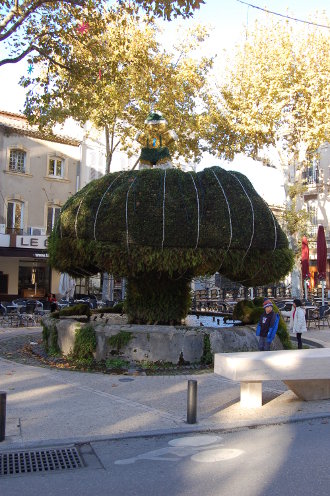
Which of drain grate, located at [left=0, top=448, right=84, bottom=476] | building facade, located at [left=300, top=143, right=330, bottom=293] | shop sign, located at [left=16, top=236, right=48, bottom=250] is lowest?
drain grate, located at [left=0, top=448, right=84, bottom=476]

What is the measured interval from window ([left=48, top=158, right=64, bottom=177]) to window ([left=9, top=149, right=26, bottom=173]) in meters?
1.74

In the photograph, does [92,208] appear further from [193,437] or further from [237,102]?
[237,102]

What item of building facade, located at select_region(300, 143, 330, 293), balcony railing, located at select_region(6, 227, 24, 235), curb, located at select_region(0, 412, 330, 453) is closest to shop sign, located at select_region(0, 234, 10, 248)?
balcony railing, located at select_region(6, 227, 24, 235)

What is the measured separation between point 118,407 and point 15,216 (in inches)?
924

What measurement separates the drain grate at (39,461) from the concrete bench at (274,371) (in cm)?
282

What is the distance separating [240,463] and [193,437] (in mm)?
1147

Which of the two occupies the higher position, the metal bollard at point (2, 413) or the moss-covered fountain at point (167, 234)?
the moss-covered fountain at point (167, 234)

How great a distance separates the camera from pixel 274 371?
7453 mm

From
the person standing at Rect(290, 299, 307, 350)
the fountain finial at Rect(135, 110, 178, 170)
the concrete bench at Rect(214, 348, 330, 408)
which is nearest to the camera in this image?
the concrete bench at Rect(214, 348, 330, 408)

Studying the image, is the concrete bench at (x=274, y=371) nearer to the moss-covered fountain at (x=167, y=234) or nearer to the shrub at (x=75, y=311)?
the moss-covered fountain at (x=167, y=234)

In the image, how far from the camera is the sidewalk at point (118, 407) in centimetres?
637

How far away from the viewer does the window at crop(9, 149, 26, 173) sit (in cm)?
2922

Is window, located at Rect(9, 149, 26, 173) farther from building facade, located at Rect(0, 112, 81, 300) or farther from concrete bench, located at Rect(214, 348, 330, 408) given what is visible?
concrete bench, located at Rect(214, 348, 330, 408)

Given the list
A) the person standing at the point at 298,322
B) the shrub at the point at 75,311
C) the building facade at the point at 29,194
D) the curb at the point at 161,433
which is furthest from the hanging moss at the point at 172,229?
the building facade at the point at 29,194
